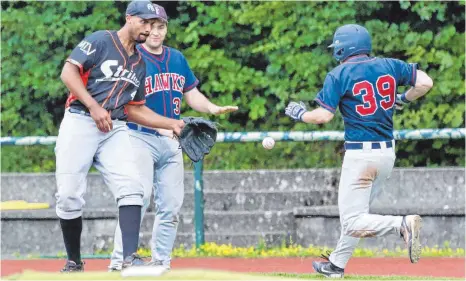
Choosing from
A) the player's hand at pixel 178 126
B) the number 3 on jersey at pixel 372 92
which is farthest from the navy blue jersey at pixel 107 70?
the number 3 on jersey at pixel 372 92

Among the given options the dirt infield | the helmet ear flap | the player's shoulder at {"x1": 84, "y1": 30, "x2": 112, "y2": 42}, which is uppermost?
the player's shoulder at {"x1": 84, "y1": 30, "x2": 112, "y2": 42}

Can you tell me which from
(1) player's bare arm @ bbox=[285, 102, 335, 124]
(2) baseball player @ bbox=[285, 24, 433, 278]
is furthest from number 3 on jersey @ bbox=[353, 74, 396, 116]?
(1) player's bare arm @ bbox=[285, 102, 335, 124]

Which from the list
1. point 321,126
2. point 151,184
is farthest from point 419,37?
point 151,184

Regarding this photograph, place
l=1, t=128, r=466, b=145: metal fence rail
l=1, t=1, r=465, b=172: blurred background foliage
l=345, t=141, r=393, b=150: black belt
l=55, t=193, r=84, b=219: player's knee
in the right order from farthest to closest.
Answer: l=1, t=1, r=465, b=172: blurred background foliage, l=1, t=128, r=466, b=145: metal fence rail, l=345, t=141, r=393, b=150: black belt, l=55, t=193, r=84, b=219: player's knee

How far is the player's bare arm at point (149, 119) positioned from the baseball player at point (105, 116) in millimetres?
127

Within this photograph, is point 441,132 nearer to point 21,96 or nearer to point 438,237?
point 438,237

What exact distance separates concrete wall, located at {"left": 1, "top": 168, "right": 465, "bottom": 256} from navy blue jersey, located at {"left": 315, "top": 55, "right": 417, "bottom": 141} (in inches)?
133

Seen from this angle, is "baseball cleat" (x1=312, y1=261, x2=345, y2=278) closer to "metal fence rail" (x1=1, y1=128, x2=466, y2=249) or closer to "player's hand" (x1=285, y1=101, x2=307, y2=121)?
"player's hand" (x1=285, y1=101, x2=307, y2=121)

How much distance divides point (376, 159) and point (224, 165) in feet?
19.1

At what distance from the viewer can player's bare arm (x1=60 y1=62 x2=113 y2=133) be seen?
350 inches

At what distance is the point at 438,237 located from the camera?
1295cm

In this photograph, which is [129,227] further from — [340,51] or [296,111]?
[340,51]

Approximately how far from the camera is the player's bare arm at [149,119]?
937 cm

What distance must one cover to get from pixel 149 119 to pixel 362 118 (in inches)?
64.3
